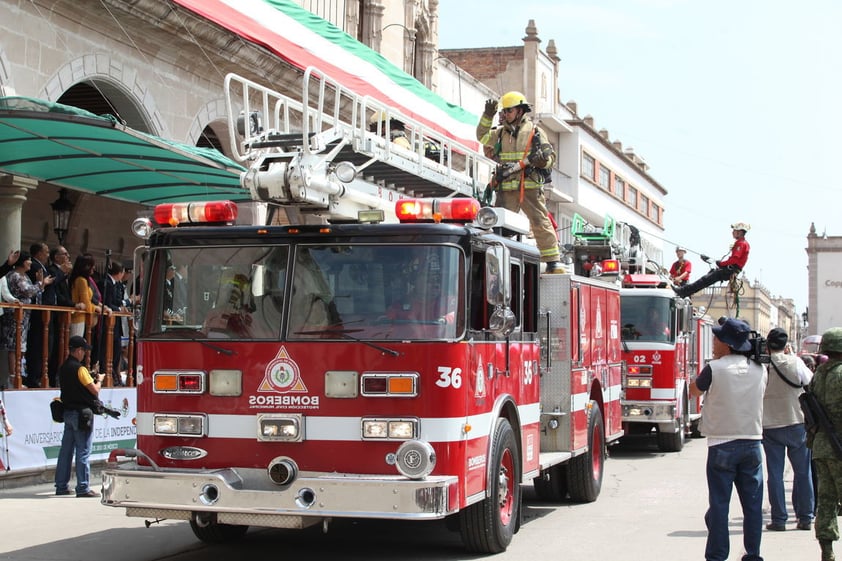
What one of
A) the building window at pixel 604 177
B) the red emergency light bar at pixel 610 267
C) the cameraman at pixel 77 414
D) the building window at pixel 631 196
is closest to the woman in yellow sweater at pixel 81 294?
the cameraman at pixel 77 414

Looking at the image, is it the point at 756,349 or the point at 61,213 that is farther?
the point at 61,213

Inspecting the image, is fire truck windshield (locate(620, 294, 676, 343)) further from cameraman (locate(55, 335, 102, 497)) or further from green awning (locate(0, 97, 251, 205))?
cameraman (locate(55, 335, 102, 497))

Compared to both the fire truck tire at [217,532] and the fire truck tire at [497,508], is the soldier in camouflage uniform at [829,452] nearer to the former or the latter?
the fire truck tire at [497,508]

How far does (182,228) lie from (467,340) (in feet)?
7.95

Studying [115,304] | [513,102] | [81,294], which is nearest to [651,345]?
[513,102]

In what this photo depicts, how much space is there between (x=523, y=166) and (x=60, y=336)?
20.2 ft

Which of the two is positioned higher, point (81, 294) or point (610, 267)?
point (610, 267)

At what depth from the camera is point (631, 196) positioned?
228ft

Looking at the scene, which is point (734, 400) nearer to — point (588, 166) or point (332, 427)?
point (332, 427)

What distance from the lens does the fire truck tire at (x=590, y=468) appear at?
12961 mm

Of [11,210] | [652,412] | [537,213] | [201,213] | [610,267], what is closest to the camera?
[201,213]

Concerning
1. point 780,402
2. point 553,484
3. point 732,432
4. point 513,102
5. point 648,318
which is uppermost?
point 513,102

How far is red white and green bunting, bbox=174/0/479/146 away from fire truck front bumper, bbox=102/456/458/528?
766 cm

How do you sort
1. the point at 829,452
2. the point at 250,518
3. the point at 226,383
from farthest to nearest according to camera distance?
the point at 829,452 → the point at 226,383 → the point at 250,518
